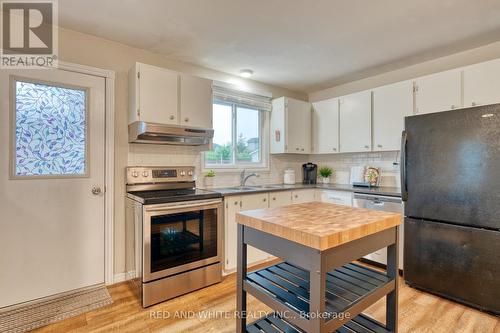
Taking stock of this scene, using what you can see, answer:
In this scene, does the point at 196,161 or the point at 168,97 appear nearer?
the point at 168,97

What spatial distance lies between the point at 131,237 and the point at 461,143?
3.19 metres

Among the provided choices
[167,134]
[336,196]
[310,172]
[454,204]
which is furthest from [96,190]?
[454,204]

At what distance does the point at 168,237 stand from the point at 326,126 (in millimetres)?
2775

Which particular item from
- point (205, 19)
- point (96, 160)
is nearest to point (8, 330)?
point (96, 160)

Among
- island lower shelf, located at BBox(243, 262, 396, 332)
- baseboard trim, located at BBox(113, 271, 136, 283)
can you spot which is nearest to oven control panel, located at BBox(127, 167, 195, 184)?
baseboard trim, located at BBox(113, 271, 136, 283)

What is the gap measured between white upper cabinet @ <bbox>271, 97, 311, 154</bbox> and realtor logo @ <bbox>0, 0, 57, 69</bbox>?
A: 270 centimetres

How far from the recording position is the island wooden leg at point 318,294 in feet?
3.45

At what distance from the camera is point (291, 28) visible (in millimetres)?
2369

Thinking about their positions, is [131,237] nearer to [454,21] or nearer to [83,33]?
[83,33]

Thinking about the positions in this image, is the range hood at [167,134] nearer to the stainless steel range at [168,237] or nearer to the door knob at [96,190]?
the stainless steel range at [168,237]

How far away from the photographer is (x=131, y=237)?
8.32 ft

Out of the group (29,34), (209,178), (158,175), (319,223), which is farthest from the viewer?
(209,178)

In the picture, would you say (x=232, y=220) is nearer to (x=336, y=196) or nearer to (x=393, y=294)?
(x=336, y=196)

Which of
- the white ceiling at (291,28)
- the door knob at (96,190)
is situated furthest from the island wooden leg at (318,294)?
the door knob at (96,190)
